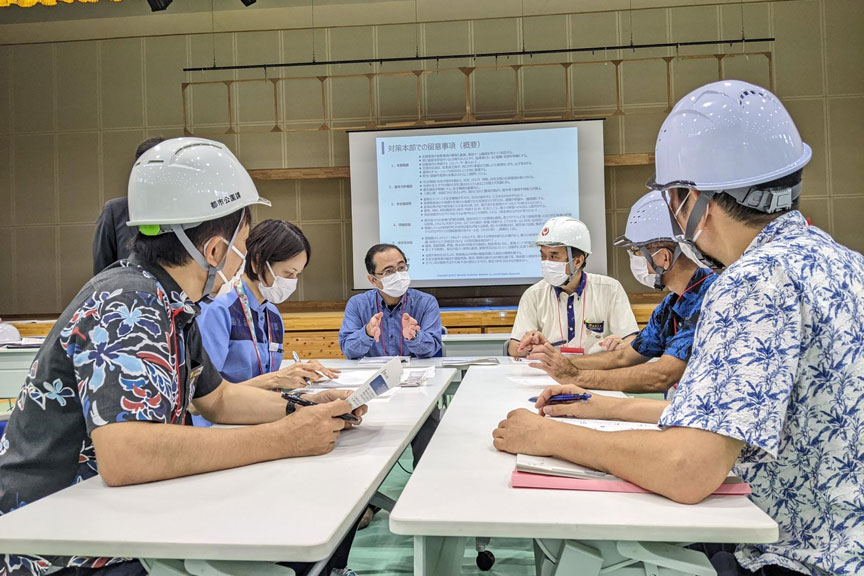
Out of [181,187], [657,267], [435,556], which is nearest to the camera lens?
[435,556]

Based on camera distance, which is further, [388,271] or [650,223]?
[388,271]

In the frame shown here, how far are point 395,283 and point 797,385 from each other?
111 inches

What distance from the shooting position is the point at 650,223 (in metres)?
2.44

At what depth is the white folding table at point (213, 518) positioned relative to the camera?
3.25ft

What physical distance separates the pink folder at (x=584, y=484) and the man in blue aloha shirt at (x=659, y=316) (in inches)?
44.6

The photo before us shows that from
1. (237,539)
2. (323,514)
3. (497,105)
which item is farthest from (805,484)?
(497,105)

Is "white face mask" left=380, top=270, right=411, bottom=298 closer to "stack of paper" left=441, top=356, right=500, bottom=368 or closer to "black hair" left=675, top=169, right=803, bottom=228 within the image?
"stack of paper" left=441, top=356, right=500, bottom=368

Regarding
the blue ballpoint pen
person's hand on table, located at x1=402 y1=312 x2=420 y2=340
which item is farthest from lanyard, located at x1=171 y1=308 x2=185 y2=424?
person's hand on table, located at x1=402 y1=312 x2=420 y2=340

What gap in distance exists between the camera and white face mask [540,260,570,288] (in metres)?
3.59

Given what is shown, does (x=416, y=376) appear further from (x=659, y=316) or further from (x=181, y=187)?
(x=181, y=187)

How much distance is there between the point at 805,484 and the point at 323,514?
84 centimetres

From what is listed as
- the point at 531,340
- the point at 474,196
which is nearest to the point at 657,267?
the point at 531,340

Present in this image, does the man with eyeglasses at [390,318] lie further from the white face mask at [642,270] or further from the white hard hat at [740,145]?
the white hard hat at [740,145]

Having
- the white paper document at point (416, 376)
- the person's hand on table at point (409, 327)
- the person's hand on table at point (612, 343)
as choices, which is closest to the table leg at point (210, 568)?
the white paper document at point (416, 376)
